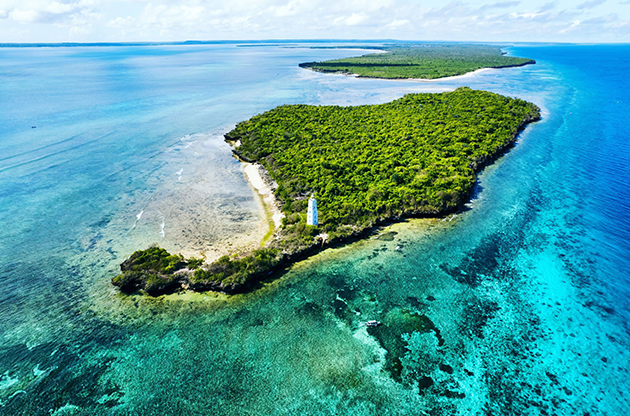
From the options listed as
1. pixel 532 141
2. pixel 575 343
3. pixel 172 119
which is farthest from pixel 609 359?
pixel 172 119

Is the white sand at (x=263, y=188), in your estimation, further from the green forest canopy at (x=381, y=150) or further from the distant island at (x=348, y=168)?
the green forest canopy at (x=381, y=150)

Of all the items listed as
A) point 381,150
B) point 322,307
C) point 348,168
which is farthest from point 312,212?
point 381,150

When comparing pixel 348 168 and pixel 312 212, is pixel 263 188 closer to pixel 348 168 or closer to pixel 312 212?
pixel 348 168

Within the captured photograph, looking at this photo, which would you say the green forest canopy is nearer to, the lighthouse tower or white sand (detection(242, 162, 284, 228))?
the lighthouse tower

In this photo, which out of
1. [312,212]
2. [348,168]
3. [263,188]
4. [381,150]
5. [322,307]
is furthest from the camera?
[381,150]

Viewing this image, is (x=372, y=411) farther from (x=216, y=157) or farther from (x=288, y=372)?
(x=216, y=157)

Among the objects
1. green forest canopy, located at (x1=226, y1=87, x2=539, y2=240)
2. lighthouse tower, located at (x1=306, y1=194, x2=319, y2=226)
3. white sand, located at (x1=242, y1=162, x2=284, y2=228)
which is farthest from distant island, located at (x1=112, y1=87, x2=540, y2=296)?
white sand, located at (x1=242, y1=162, x2=284, y2=228)

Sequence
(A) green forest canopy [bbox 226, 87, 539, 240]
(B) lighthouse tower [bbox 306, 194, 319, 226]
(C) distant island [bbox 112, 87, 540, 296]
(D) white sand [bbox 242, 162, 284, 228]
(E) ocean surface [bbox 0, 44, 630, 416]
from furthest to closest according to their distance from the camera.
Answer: (D) white sand [bbox 242, 162, 284, 228], (A) green forest canopy [bbox 226, 87, 539, 240], (B) lighthouse tower [bbox 306, 194, 319, 226], (C) distant island [bbox 112, 87, 540, 296], (E) ocean surface [bbox 0, 44, 630, 416]
